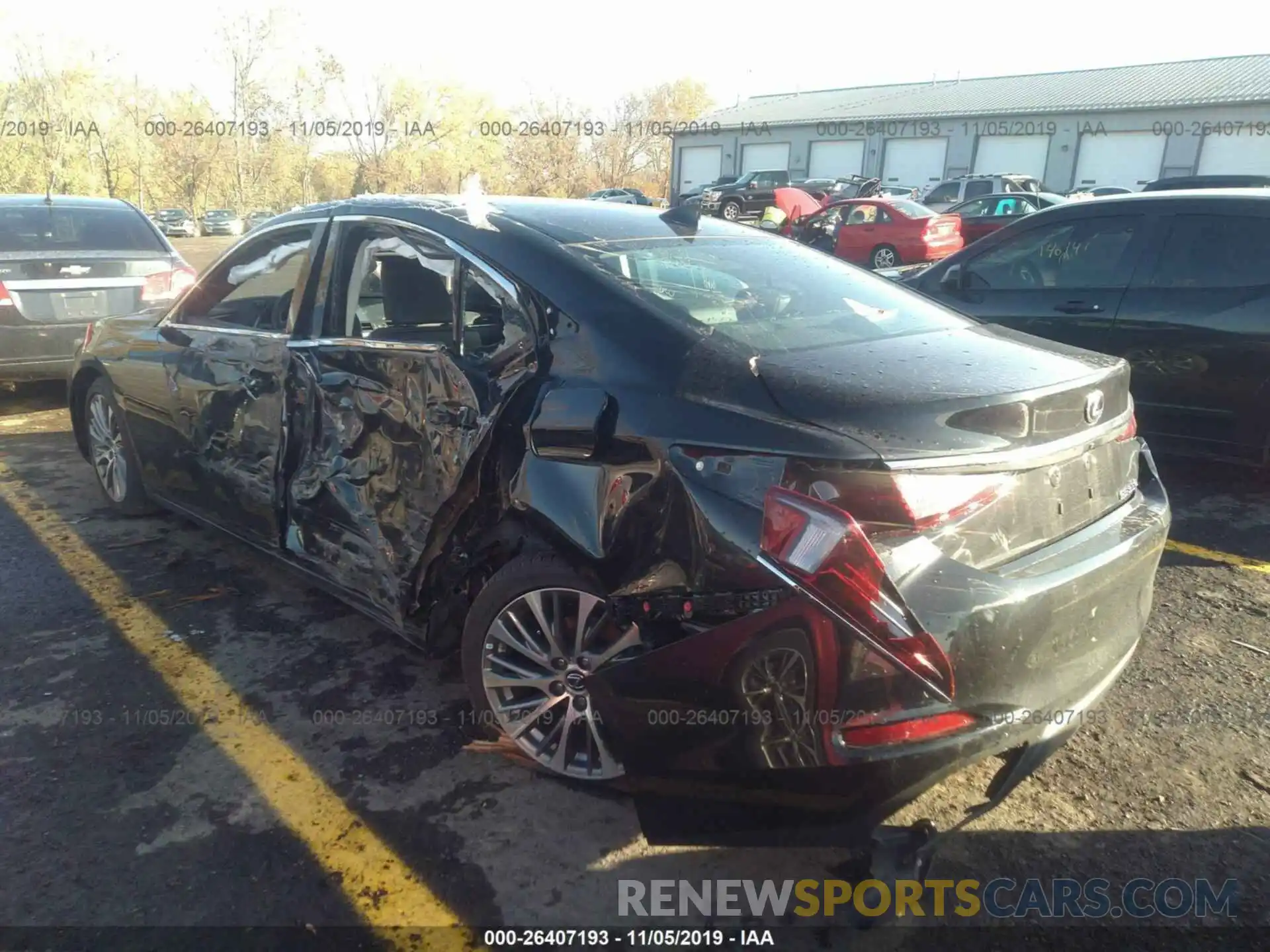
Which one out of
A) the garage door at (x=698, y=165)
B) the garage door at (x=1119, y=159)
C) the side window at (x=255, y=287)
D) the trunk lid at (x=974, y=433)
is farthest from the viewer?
the garage door at (x=698, y=165)

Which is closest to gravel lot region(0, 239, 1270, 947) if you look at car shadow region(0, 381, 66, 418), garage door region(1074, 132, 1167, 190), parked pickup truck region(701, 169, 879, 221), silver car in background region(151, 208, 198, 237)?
car shadow region(0, 381, 66, 418)

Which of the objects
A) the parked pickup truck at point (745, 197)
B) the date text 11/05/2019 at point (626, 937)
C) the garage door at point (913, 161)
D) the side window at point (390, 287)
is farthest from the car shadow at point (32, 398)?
the garage door at point (913, 161)

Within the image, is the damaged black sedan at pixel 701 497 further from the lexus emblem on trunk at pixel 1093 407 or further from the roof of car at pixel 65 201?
the roof of car at pixel 65 201

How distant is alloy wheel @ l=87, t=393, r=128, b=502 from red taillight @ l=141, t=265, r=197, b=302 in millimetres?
2671

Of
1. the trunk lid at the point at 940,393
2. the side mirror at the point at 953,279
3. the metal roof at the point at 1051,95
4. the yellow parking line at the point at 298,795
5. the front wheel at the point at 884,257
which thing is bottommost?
the yellow parking line at the point at 298,795

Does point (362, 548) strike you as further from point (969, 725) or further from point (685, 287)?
point (969, 725)

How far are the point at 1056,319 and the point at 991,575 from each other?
12.8 ft

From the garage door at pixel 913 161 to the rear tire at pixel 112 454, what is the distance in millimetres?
38929

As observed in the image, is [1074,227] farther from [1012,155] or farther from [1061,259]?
[1012,155]

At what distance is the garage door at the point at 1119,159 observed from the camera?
33.2 m

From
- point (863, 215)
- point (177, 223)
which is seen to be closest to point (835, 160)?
point (863, 215)

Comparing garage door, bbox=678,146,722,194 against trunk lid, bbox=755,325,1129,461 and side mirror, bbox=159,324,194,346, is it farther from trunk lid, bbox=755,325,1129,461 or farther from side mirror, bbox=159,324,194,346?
trunk lid, bbox=755,325,1129,461

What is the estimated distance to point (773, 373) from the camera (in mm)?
2273

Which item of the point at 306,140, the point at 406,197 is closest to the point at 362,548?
the point at 406,197
